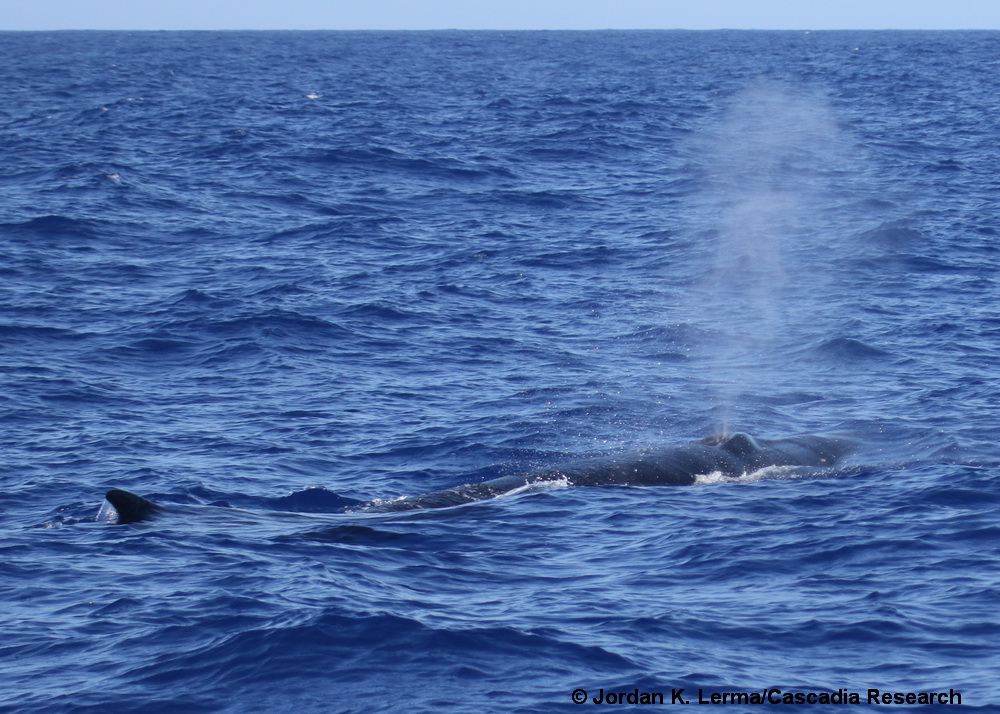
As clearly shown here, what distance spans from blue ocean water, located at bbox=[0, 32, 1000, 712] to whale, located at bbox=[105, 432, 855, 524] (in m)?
0.58

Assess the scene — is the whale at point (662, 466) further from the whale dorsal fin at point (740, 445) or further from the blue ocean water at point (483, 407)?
the blue ocean water at point (483, 407)

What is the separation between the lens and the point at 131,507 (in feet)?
60.6

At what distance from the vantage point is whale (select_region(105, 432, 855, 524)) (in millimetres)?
20844

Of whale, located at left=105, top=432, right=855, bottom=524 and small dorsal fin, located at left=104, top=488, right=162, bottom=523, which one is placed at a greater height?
small dorsal fin, located at left=104, top=488, right=162, bottom=523

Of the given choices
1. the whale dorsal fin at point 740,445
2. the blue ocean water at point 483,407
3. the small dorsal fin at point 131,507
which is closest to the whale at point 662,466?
the whale dorsal fin at point 740,445

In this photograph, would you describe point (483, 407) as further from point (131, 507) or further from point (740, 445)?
point (131, 507)

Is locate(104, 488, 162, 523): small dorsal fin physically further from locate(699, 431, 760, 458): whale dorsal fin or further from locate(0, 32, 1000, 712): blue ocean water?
locate(699, 431, 760, 458): whale dorsal fin

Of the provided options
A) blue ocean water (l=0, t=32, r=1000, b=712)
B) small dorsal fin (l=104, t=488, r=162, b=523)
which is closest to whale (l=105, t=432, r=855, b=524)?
blue ocean water (l=0, t=32, r=1000, b=712)

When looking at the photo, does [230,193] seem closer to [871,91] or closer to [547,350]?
[547,350]

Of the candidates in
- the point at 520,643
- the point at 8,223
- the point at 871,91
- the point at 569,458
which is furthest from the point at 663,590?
the point at 871,91

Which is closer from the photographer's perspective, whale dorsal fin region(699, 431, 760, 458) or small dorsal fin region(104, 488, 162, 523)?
small dorsal fin region(104, 488, 162, 523)

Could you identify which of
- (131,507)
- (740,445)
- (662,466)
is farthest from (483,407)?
(131,507)

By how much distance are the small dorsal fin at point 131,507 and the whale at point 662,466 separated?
335cm

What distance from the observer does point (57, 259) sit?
1524 inches
